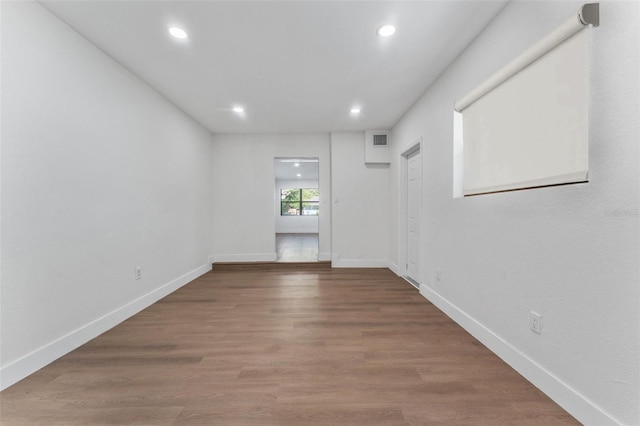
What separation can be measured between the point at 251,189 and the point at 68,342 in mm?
3391

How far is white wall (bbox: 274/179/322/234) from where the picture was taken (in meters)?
11.2

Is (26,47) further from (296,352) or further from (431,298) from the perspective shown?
(431,298)

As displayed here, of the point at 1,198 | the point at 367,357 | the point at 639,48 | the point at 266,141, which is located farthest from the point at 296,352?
the point at 266,141

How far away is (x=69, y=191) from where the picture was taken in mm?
2006

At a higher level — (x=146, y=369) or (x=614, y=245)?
(x=614, y=245)

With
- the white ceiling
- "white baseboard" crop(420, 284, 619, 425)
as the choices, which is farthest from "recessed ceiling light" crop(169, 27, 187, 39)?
"white baseboard" crop(420, 284, 619, 425)

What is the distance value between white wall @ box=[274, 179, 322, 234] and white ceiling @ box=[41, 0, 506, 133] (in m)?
7.68

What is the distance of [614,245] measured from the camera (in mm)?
1161

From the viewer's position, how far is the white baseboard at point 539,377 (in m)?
1.26

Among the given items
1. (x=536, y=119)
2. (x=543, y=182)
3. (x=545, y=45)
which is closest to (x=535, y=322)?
(x=543, y=182)

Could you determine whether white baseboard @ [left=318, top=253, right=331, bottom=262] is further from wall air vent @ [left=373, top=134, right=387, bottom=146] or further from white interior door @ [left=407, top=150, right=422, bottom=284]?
wall air vent @ [left=373, top=134, right=387, bottom=146]

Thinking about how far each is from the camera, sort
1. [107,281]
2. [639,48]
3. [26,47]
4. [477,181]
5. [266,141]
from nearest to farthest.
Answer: [639,48] < [26,47] < [477,181] < [107,281] < [266,141]

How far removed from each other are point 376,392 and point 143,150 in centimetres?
327

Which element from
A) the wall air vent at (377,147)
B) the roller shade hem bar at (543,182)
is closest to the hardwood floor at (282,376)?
the roller shade hem bar at (543,182)
